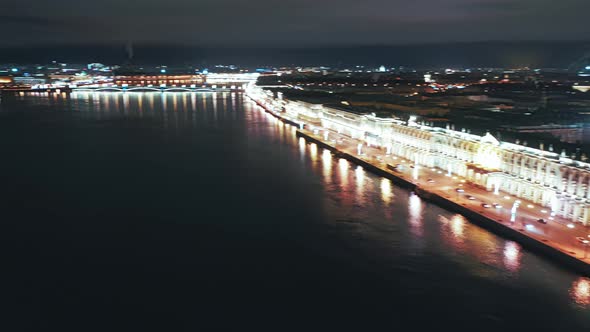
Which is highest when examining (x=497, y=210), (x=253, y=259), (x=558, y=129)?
(x=558, y=129)

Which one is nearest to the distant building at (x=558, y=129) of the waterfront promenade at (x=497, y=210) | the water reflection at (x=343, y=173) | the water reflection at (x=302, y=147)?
the waterfront promenade at (x=497, y=210)

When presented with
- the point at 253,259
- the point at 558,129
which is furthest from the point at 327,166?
the point at 558,129

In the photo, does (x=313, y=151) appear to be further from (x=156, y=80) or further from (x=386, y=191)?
(x=156, y=80)

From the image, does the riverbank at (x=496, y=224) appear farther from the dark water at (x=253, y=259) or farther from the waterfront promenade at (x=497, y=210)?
the dark water at (x=253, y=259)

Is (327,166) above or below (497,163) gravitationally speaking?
below

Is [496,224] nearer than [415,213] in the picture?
Yes

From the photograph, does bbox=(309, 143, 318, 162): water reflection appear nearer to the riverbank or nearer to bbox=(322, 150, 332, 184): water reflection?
bbox=(322, 150, 332, 184): water reflection
